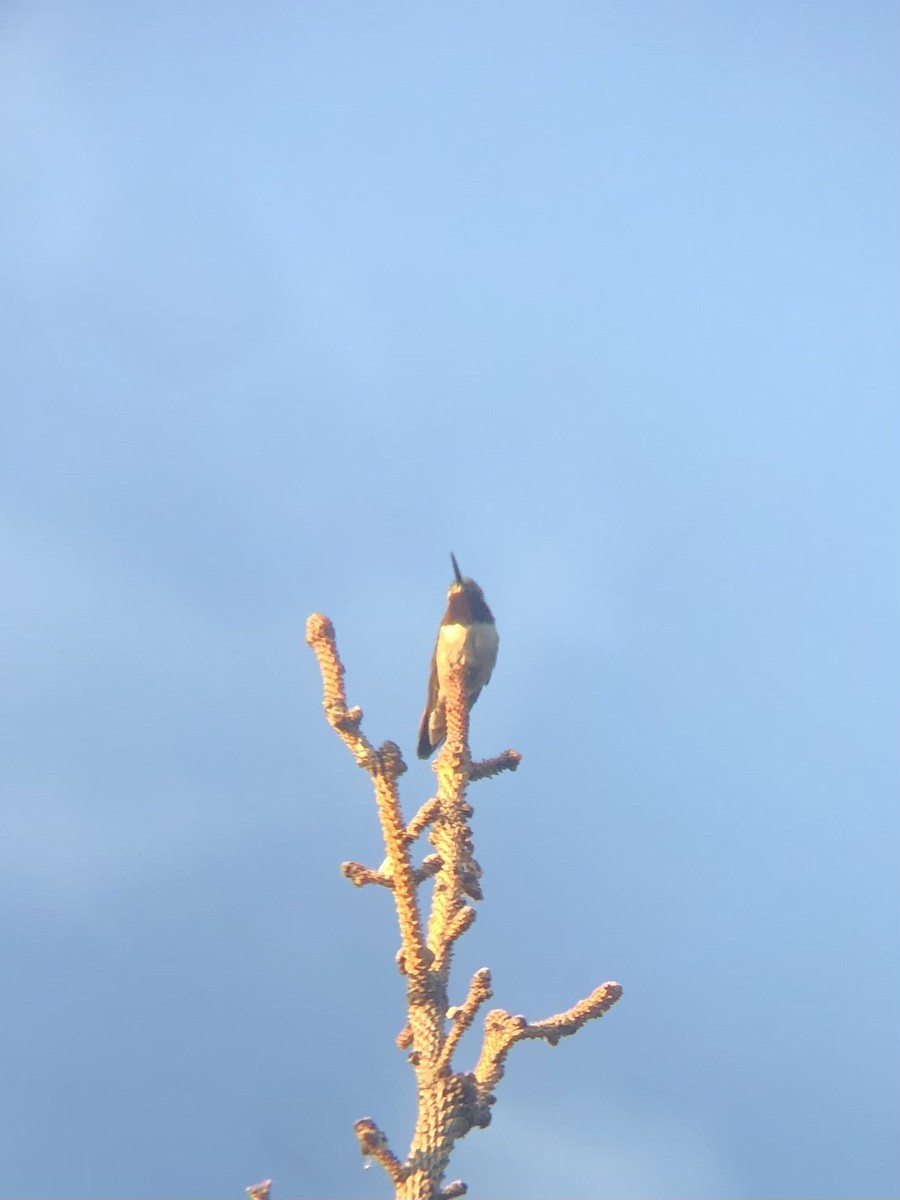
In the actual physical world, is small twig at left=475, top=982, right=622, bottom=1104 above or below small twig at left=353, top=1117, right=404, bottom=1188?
above

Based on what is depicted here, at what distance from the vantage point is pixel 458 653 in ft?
32.4

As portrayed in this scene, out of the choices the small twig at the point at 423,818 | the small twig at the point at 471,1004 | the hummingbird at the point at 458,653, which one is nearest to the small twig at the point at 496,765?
the small twig at the point at 423,818

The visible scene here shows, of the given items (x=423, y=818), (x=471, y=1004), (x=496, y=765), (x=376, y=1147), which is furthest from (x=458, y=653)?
(x=376, y=1147)

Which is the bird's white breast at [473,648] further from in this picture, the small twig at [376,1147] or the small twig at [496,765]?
the small twig at [376,1147]

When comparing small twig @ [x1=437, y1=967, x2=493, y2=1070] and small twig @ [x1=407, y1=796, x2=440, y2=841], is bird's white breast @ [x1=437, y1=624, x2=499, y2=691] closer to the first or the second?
small twig @ [x1=407, y1=796, x2=440, y2=841]

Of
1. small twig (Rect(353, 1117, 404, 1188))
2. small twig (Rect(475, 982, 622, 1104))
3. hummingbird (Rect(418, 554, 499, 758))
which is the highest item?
→ hummingbird (Rect(418, 554, 499, 758))

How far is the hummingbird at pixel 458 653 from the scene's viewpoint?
9828 millimetres

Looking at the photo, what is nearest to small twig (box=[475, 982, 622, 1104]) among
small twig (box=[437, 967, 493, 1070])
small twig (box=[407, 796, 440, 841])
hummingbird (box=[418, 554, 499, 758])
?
small twig (box=[437, 967, 493, 1070])

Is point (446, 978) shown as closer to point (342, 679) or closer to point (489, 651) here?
point (342, 679)

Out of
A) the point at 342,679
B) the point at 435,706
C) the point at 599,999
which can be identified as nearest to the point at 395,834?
the point at 342,679

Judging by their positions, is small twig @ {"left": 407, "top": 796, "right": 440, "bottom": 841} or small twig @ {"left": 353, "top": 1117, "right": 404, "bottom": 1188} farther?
small twig @ {"left": 407, "top": 796, "right": 440, "bottom": 841}

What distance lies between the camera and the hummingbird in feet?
32.2

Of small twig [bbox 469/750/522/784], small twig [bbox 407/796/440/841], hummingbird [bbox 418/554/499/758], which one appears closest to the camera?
small twig [bbox 407/796/440/841]

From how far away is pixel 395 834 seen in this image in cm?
500
